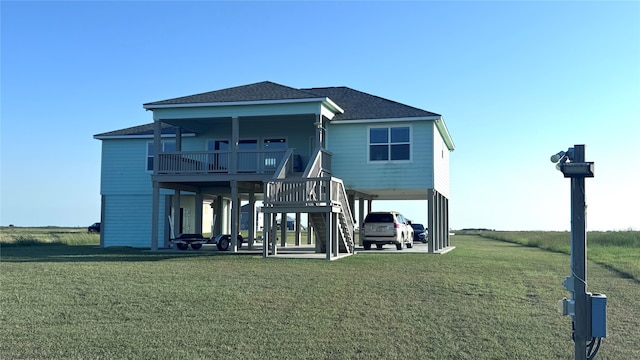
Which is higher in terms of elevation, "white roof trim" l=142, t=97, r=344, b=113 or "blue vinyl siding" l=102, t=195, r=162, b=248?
"white roof trim" l=142, t=97, r=344, b=113

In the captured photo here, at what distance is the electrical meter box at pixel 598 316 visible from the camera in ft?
17.9

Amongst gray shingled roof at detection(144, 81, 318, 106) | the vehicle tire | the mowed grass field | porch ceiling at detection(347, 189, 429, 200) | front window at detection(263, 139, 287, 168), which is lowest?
the mowed grass field

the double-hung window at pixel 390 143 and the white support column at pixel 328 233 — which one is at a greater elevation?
the double-hung window at pixel 390 143

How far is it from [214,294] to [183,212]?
65.1 ft

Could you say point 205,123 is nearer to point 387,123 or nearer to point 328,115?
point 328,115

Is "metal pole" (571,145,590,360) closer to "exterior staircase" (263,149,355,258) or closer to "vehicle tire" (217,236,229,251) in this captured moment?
"exterior staircase" (263,149,355,258)

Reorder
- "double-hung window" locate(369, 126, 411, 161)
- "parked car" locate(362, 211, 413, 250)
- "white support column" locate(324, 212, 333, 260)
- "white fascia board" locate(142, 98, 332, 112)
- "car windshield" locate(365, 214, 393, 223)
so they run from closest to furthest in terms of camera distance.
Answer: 1. "white support column" locate(324, 212, 333, 260)
2. "white fascia board" locate(142, 98, 332, 112)
3. "double-hung window" locate(369, 126, 411, 161)
4. "parked car" locate(362, 211, 413, 250)
5. "car windshield" locate(365, 214, 393, 223)

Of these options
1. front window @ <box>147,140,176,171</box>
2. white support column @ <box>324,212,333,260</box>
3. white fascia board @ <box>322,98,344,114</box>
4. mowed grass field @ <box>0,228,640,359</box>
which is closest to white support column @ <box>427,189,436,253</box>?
white fascia board @ <box>322,98,344,114</box>

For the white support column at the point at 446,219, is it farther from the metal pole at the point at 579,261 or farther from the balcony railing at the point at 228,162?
the metal pole at the point at 579,261

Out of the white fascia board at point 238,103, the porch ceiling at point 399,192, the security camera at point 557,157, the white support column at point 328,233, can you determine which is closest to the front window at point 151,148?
the white fascia board at point 238,103

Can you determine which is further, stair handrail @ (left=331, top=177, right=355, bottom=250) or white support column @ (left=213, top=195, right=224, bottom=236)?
white support column @ (left=213, top=195, right=224, bottom=236)

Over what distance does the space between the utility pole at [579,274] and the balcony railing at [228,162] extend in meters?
15.8

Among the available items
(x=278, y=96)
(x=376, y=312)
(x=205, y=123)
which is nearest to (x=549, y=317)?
(x=376, y=312)

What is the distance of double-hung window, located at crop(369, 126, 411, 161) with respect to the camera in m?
22.3
